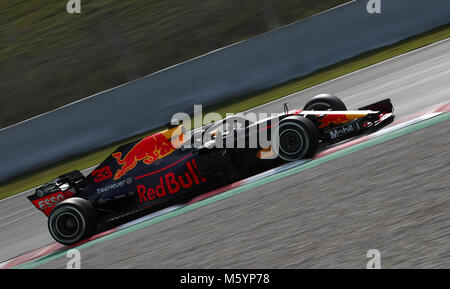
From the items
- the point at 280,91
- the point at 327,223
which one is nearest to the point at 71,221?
the point at 327,223

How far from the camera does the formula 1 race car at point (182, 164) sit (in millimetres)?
6645

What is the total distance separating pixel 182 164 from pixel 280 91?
6.19 m

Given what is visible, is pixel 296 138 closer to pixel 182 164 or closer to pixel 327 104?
pixel 327 104

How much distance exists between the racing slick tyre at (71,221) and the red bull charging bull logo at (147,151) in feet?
1.78

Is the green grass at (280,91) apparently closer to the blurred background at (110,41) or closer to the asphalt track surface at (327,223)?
the blurred background at (110,41)

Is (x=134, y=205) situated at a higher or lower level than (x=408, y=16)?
lower

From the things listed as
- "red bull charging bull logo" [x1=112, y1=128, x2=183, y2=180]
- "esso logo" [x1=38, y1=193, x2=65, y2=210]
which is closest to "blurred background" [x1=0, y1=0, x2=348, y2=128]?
"esso logo" [x1=38, y1=193, x2=65, y2=210]

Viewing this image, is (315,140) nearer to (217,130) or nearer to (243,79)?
(217,130)

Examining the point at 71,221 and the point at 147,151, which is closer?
the point at 71,221

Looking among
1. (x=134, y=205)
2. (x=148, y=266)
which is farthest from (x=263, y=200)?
(x=134, y=205)

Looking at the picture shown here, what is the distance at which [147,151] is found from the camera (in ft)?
22.9

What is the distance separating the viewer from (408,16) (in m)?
13.1

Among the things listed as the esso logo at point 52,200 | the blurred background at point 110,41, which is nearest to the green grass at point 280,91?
the esso logo at point 52,200
